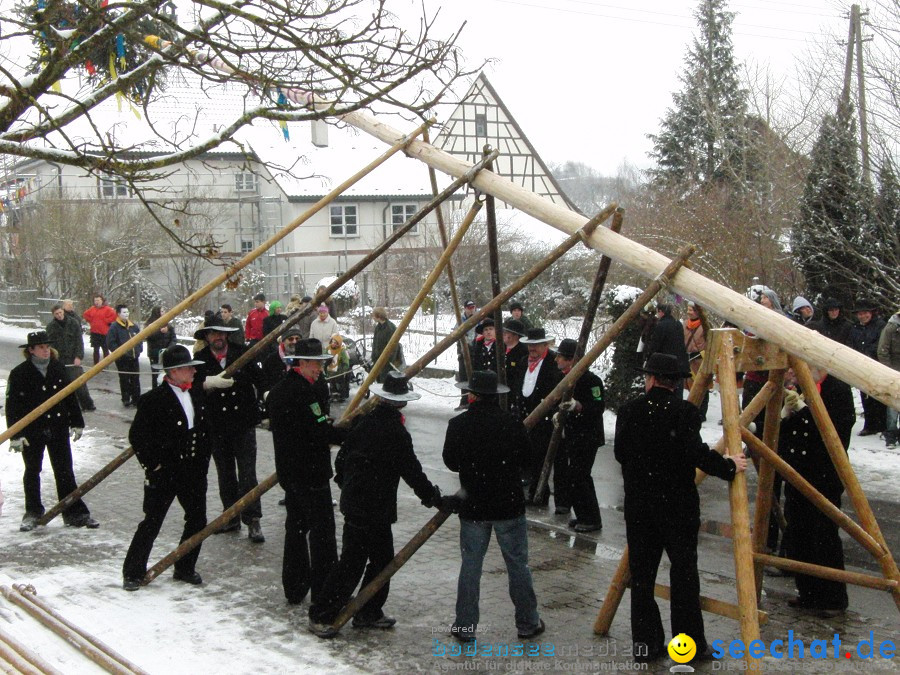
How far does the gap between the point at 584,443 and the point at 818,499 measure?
303 cm

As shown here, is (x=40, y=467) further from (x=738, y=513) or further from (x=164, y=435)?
(x=738, y=513)

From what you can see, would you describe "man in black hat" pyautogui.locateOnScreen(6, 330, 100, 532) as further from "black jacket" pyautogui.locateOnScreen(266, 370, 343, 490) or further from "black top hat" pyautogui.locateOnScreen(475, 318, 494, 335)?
"black top hat" pyautogui.locateOnScreen(475, 318, 494, 335)

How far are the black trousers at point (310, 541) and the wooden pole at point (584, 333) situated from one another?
2071 millimetres

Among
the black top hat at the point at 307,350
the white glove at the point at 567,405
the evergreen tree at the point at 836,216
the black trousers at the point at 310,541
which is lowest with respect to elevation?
the black trousers at the point at 310,541

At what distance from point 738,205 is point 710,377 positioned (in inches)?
650

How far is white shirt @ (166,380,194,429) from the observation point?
716 centimetres

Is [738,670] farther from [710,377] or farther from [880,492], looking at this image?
[880,492]

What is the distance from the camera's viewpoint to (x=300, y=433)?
20.9 feet

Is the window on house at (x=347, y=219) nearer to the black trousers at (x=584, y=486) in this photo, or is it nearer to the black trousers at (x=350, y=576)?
the black trousers at (x=584, y=486)

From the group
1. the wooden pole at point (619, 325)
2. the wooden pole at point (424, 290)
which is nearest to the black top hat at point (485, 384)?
the wooden pole at point (619, 325)

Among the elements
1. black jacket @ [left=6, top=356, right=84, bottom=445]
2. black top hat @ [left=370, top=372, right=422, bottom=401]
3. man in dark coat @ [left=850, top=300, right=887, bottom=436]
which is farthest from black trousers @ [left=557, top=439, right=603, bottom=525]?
man in dark coat @ [left=850, top=300, right=887, bottom=436]

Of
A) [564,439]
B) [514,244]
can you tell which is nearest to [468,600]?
[564,439]

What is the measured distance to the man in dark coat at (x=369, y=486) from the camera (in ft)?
19.7

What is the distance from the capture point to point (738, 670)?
5.43m
